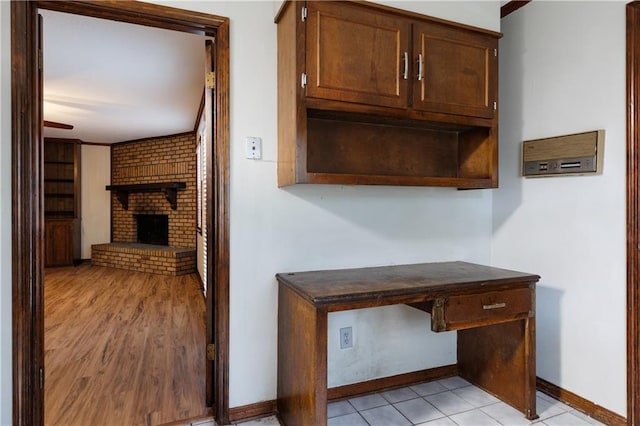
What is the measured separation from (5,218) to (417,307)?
1.87 meters

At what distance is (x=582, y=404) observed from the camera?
1988mm

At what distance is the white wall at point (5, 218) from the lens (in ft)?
5.01

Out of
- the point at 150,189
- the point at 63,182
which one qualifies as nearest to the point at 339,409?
the point at 150,189

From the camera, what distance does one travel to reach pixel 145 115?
4984 millimetres

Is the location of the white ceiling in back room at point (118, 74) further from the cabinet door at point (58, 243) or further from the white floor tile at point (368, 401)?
the white floor tile at point (368, 401)

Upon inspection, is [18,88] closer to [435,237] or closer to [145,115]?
[435,237]

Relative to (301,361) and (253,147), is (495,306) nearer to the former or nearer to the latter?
(301,361)

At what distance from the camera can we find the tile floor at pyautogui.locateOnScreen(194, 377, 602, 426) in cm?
189

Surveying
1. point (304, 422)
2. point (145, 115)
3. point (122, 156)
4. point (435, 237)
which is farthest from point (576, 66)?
point (122, 156)

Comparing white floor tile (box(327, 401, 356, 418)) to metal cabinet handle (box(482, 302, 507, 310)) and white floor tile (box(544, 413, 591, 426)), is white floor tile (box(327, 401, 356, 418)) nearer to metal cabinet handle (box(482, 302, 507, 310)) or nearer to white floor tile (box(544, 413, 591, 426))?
metal cabinet handle (box(482, 302, 507, 310))

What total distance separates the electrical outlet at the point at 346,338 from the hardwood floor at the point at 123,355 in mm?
833

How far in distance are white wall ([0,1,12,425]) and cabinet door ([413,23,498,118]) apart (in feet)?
5.95

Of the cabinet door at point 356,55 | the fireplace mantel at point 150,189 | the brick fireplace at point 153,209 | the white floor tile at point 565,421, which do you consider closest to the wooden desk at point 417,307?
the white floor tile at point 565,421

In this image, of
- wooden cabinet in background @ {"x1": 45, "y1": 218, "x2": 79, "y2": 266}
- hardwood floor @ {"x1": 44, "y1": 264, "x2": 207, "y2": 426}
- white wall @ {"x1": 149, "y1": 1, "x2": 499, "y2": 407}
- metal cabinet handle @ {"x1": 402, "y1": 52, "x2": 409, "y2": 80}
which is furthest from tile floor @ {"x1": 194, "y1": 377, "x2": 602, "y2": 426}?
wooden cabinet in background @ {"x1": 45, "y1": 218, "x2": 79, "y2": 266}
